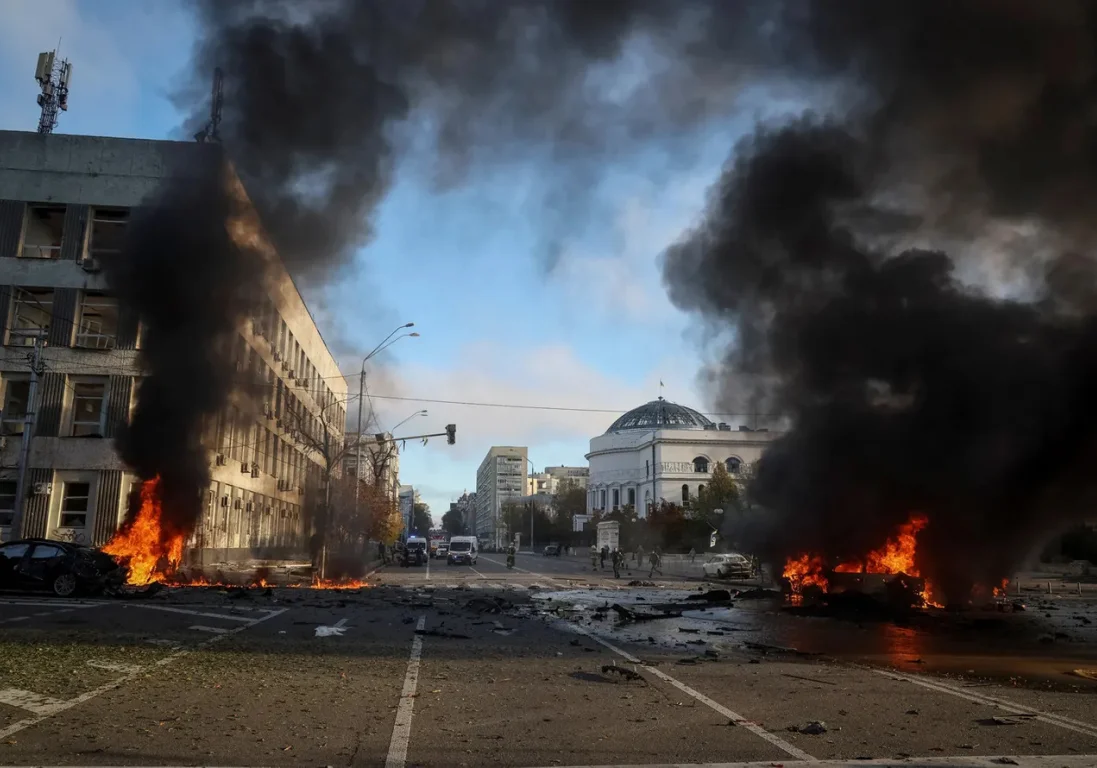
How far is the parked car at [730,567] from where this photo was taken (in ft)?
111

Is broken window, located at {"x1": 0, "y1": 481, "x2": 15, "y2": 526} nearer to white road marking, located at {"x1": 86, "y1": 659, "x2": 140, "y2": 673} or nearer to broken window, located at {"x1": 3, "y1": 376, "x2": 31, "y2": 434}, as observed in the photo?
broken window, located at {"x1": 3, "y1": 376, "x2": 31, "y2": 434}

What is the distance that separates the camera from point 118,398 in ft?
81.7

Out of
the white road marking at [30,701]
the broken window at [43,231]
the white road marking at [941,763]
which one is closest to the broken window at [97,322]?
the broken window at [43,231]

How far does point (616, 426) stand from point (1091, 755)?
11107 cm

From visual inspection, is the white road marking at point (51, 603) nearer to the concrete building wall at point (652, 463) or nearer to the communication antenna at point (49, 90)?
the communication antenna at point (49, 90)

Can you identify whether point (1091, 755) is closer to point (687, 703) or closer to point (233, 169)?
point (687, 703)

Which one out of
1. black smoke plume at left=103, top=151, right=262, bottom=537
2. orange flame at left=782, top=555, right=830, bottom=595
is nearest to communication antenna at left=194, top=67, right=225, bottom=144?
black smoke plume at left=103, top=151, right=262, bottom=537

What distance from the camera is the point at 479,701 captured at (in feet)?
22.2

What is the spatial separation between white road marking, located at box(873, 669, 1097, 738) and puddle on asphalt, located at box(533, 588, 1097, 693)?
79cm

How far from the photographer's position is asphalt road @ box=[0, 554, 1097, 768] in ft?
16.7

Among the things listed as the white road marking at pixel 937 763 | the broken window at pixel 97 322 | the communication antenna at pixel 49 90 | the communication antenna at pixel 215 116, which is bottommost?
the white road marking at pixel 937 763

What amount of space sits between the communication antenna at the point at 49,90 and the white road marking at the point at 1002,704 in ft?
122

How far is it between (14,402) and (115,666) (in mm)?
22119

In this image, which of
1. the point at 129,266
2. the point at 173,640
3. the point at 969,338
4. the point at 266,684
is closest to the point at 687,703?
the point at 266,684
